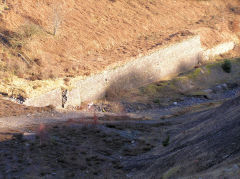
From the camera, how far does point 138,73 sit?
2811 cm

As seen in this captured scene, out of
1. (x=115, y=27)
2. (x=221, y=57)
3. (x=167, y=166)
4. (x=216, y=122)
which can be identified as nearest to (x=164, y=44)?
(x=115, y=27)

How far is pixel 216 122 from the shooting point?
576 inches

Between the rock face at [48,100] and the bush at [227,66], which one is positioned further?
the bush at [227,66]

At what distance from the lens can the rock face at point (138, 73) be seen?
21.2m

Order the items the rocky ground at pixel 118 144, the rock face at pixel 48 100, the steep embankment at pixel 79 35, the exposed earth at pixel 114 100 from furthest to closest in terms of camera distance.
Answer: the steep embankment at pixel 79 35 < the rock face at pixel 48 100 < the exposed earth at pixel 114 100 < the rocky ground at pixel 118 144

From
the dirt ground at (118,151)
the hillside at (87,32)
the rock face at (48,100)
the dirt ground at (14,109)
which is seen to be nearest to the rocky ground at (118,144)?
the dirt ground at (118,151)

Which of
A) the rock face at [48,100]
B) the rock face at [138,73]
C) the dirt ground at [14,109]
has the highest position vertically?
the rock face at [138,73]

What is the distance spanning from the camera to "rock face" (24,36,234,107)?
2122 cm

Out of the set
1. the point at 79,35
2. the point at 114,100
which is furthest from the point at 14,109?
the point at 79,35

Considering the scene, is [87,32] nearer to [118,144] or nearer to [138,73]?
[138,73]

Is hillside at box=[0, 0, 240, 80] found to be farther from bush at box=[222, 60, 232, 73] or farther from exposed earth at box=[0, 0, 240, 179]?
bush at box=[222, 60, 232, 73]

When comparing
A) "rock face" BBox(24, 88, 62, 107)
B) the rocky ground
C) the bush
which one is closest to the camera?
the rocky ground

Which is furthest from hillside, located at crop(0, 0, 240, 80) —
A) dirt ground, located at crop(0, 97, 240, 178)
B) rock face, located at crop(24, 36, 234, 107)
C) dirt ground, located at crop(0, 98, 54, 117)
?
dirt ground, located at crop(0, 97, 240, 178)

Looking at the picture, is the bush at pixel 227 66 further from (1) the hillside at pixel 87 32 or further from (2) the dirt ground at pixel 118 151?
(2) the dirt ground at pixel 118 151
